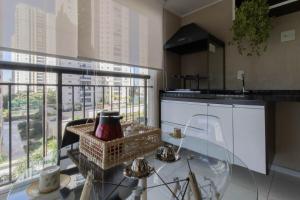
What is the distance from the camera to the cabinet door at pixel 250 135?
4.85ft

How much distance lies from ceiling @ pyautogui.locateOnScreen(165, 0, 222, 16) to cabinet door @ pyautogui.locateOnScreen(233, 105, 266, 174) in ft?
5.73

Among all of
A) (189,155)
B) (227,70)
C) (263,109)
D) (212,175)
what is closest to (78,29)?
(189,155)

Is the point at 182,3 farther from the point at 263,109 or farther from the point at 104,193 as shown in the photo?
the point at 104,193

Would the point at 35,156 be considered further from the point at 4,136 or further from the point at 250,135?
the point at 250,135

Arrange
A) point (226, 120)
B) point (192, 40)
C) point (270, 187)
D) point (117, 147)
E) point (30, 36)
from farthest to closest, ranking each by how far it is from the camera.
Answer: point (192, 40), point (226, 120), point (270, 187), point (30, 36), point (117, 147)

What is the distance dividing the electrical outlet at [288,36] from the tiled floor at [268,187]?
1.52 m

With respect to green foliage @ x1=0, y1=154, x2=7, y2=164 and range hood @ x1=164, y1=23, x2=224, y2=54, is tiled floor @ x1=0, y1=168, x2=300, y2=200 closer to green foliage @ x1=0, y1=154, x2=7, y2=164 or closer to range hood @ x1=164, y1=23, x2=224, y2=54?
green foliage @ x1=0, y1=154, x2=7, y2=164

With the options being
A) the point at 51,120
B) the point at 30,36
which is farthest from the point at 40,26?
the point at 51,120

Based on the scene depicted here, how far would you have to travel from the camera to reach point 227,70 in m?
2.36

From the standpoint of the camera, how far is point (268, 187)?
5.20 feet

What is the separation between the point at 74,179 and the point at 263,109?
155 centimetres

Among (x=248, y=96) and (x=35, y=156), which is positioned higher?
(x=248, y=96)

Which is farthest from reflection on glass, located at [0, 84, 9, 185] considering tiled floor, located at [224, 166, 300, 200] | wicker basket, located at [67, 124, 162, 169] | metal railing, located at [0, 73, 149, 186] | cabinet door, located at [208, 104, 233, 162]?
cabinet door, located at [208, 104, 233, 162]

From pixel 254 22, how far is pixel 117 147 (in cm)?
196
